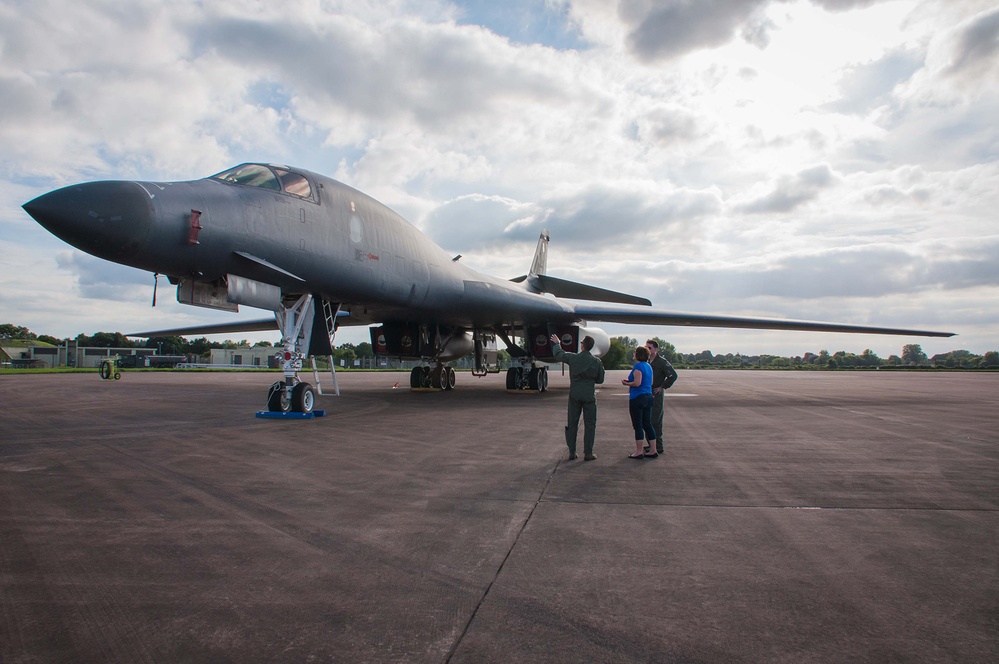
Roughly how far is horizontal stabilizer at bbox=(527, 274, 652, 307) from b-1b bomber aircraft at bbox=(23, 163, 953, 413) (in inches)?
92.6

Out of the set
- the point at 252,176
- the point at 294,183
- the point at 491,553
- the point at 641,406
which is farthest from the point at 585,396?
the point at 252,176

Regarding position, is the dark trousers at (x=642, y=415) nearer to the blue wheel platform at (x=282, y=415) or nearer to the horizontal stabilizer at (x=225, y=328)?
the blue wheel platform at (x=282, y=415)

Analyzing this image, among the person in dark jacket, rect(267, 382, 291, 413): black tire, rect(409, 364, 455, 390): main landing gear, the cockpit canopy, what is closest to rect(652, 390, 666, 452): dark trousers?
the person in dark jacket

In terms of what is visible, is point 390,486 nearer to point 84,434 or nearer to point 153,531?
point 153,531

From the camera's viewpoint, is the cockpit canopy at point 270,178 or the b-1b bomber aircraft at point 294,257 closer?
the b-1b bomber aircraft at point 294,257

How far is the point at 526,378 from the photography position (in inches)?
727

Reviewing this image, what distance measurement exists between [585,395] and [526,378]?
39.7ft

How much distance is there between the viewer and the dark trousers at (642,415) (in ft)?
21.2

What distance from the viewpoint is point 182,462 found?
5770 millimetres

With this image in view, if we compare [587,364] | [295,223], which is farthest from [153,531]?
[295,223]

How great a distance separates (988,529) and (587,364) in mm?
3556

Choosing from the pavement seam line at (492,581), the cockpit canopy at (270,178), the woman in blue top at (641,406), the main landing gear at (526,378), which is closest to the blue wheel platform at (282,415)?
Answer: the cockpit canopy at (270,178)

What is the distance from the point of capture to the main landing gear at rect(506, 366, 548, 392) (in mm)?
18344

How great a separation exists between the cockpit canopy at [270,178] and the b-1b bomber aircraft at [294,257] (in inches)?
0.8
